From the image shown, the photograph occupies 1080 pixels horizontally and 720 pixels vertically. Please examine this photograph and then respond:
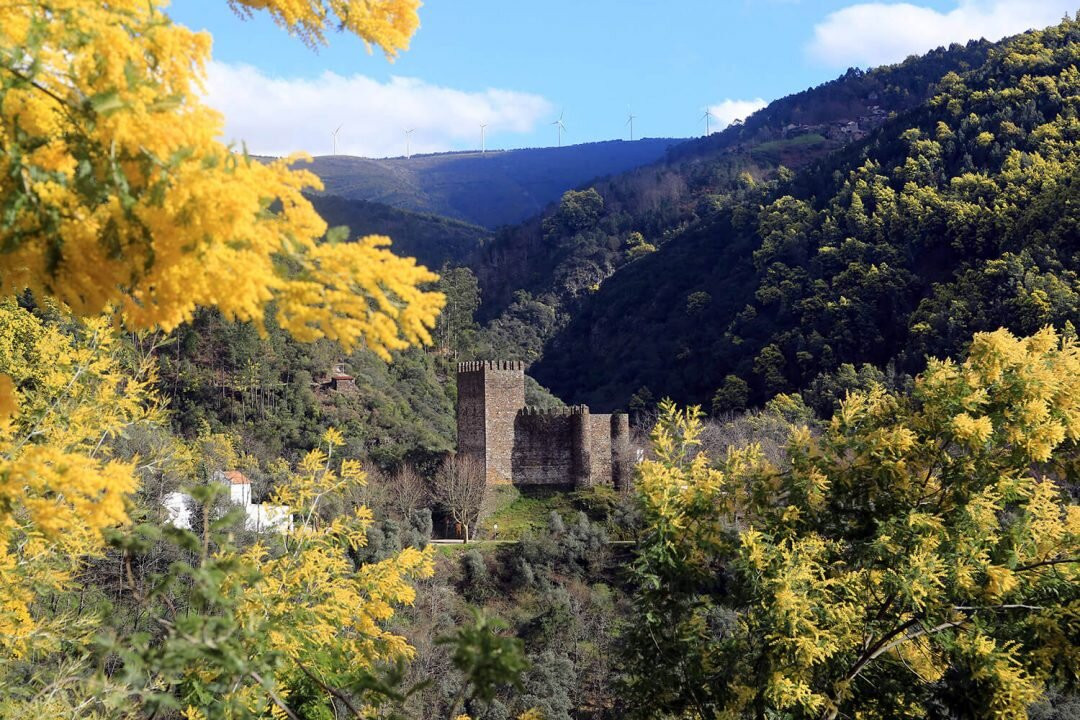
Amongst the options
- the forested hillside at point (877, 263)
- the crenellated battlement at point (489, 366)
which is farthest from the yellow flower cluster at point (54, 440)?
the forested hillside at point (877, 263)

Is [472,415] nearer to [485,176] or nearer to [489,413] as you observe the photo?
[489,413]

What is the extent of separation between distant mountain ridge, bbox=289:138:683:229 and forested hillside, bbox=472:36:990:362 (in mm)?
54275

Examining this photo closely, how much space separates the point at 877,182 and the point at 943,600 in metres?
43.3

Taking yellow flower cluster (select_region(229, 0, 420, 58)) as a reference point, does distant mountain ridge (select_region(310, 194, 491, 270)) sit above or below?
above

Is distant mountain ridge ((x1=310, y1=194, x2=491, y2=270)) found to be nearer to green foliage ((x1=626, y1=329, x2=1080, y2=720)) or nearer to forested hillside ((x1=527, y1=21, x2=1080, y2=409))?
forested hillside ((x1=527, y1=21, x2=1080, y2=409))

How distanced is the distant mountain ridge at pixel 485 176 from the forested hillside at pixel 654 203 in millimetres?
54275

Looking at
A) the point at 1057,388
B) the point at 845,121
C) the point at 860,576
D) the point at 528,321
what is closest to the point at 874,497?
the point at 860,576

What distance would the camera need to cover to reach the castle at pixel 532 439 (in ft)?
105

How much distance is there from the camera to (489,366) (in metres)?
32.8

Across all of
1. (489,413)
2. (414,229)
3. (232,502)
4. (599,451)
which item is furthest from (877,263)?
(414,229)

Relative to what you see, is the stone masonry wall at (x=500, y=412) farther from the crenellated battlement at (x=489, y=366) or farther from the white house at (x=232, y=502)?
the white house at (x=232, y=502)

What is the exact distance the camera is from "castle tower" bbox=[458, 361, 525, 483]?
105 ft

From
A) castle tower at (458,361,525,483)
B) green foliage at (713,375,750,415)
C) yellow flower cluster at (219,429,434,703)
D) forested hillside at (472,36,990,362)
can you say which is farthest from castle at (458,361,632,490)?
yellow flower cluster at (219,429,434,703)

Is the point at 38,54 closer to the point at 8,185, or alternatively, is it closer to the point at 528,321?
the point at 8,185
